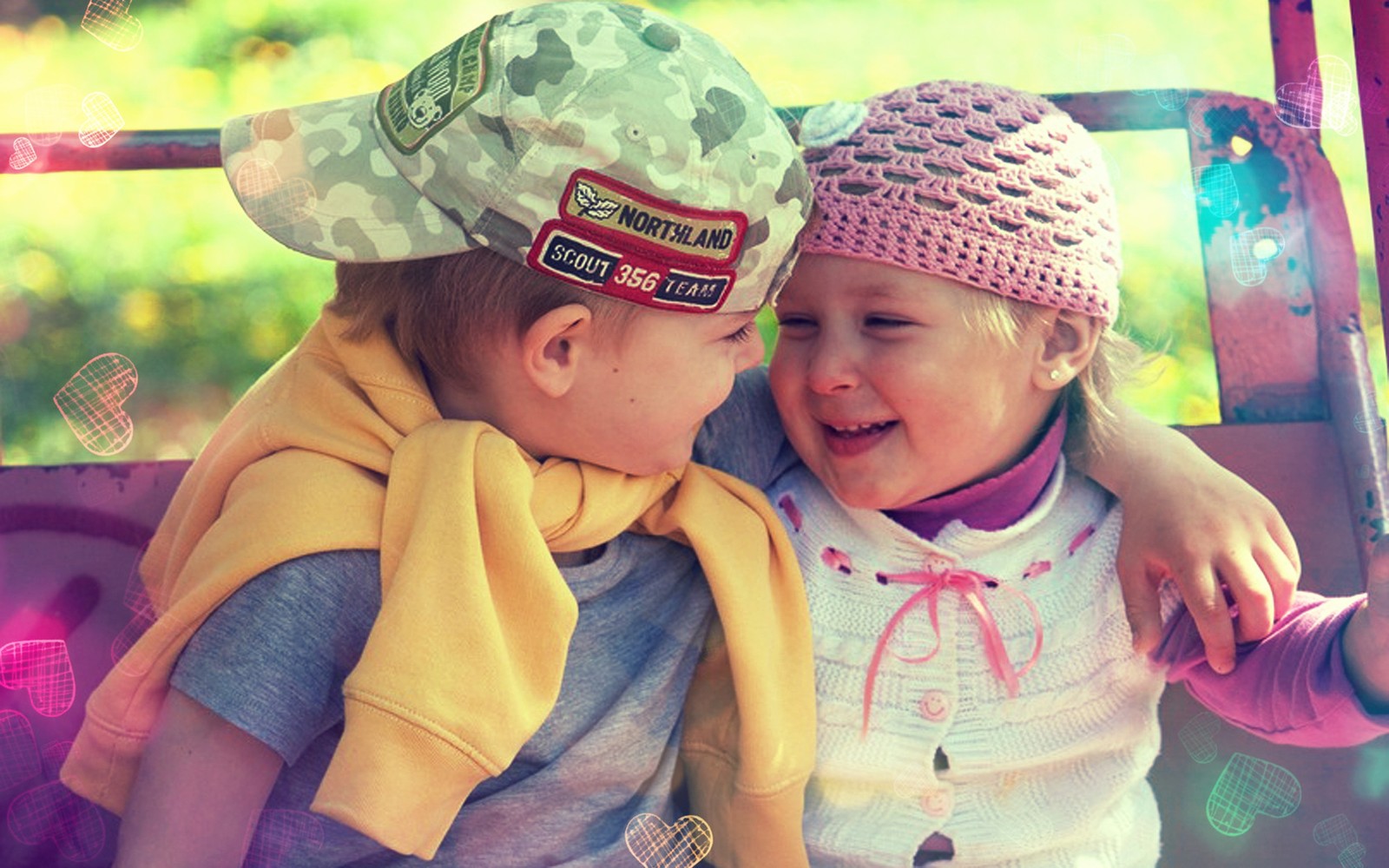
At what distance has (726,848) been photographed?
140 centimetres

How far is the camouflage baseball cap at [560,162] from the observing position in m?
1.18

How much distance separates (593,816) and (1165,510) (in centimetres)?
62

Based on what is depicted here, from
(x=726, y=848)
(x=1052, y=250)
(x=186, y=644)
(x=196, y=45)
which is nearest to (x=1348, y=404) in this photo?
(x=1052, y=250)

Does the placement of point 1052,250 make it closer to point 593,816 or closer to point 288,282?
point 593,816

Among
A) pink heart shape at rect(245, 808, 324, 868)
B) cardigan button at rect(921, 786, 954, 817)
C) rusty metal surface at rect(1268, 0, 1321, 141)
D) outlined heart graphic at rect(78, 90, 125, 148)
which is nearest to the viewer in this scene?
pink heart shape at rect(245, 808, 324, 868)

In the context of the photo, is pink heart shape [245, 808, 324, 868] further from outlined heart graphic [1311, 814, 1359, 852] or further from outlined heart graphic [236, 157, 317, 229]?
outlined heart graphic [1311, 814, 1359, 852]

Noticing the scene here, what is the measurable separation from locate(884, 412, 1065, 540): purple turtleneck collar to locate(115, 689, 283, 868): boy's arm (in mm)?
695

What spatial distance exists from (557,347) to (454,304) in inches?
3.8

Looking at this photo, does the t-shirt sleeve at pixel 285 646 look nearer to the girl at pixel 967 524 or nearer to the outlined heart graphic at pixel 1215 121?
the girl at pixel 967 524

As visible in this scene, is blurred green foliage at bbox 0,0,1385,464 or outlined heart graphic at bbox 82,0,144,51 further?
outlined heart graphic at bbox 82,0,144,51

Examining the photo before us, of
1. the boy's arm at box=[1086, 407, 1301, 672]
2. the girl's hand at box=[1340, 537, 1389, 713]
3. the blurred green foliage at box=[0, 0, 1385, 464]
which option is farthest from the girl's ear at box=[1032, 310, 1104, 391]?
the blurred green foliage at box=[0, 0, 1385, 464]

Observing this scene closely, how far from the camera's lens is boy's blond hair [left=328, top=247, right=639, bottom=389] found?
4.09ft

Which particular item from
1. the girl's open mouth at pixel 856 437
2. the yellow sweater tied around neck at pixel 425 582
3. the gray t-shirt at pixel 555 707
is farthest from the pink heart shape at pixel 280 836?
the girl's open mouth at pixel 856 437

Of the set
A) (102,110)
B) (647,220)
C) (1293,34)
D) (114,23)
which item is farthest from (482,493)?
(114,23)
